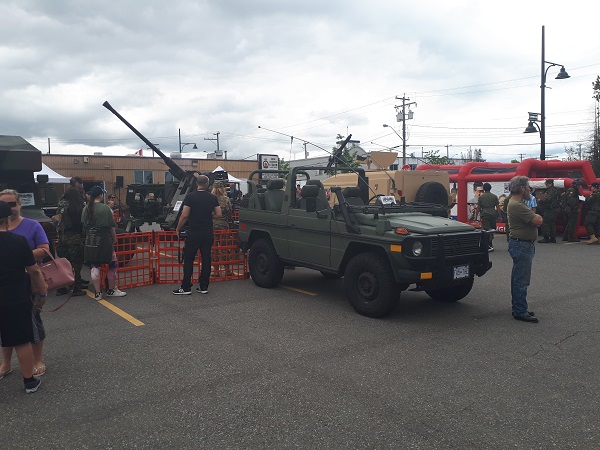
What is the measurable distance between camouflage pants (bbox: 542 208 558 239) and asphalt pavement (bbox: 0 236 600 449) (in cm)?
793

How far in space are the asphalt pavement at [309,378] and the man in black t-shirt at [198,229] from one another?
0.59 metres

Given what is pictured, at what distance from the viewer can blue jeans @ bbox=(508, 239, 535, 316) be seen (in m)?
6.12

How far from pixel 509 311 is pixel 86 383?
17.3 ft

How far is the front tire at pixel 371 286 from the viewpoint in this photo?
6.15 metres

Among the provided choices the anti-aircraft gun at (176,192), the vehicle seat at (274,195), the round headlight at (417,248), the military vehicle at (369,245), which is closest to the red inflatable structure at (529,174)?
the anti-aircraft gun at (176,192)

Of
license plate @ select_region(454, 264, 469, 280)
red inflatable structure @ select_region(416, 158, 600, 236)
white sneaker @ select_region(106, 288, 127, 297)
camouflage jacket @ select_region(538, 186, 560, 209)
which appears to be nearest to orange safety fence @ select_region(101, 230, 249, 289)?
white sneaker @ select_region(106, 288, 127, 297)

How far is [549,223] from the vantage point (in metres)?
14.7

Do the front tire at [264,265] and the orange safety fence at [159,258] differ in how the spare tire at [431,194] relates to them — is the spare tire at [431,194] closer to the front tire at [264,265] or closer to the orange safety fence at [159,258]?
the orange safety fence at [159,258]

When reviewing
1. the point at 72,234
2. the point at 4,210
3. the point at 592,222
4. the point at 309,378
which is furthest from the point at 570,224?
the point at 4,210

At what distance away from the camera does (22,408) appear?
395 cm

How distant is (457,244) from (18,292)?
4807 mm

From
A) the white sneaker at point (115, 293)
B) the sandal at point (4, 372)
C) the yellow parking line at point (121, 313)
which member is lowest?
the sandal at point (4, 372)

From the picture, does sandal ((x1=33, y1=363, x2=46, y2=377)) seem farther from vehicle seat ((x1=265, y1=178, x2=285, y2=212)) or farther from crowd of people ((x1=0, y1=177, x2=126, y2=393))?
vehicle seat ((x1=265, y1=178, x2=285, y2=212))

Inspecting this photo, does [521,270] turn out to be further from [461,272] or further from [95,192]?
[95,192]
